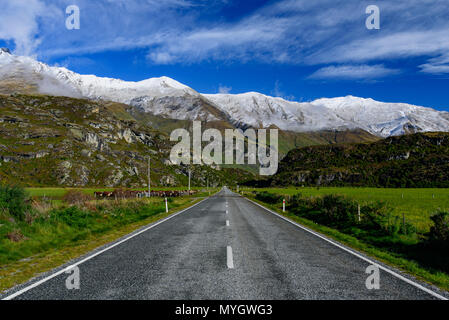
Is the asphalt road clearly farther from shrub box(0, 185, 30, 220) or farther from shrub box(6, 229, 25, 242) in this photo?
shrub box(0, 185, 30, 220)

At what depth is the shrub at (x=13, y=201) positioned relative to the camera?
43.1ft

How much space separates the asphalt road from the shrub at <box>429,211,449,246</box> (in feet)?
13.7

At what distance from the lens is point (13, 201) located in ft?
44.4

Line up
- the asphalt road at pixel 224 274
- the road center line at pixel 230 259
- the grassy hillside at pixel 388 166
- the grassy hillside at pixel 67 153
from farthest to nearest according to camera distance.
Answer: the grassy hillside at pixel 388 166
the grassy hillside at pixel 67 153
the road center line at pixel 230 259
the asphalt road at pixel 224 274

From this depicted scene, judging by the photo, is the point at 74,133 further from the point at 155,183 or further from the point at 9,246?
the point at 9,246

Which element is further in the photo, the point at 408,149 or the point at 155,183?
the point at 408,149

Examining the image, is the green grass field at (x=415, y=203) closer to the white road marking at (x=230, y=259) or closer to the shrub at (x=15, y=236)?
the white road marking at (x=230, y=259)

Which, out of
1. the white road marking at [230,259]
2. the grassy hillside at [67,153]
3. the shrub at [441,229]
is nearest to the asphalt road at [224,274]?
the white road marking at [230,259]

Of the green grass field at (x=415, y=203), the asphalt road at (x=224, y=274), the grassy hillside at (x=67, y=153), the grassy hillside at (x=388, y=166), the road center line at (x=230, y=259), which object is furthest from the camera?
the grassy hillside at (x=388, y=166)

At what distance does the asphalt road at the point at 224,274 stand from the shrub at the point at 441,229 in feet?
13.7

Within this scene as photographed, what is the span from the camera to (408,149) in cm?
16188

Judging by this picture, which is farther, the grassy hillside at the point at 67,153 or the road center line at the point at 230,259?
the grassy hillside at the point at 67,153
